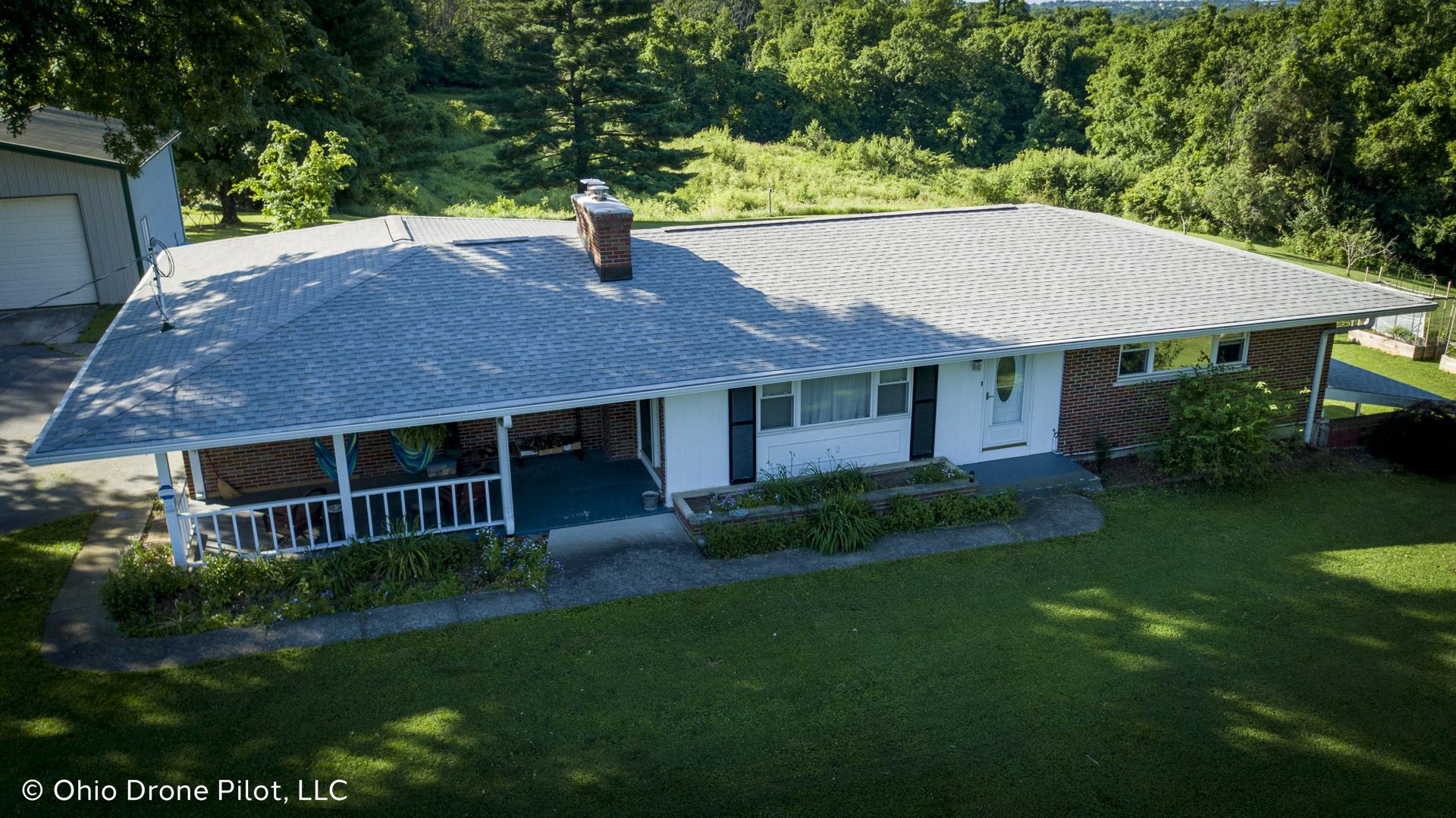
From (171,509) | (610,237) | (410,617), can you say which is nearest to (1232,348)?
(610,237)

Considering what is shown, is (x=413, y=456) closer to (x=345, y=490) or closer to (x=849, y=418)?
(x=345, y=490)

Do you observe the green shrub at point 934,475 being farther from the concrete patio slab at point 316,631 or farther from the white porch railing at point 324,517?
the concrete patio slab at point 316,631

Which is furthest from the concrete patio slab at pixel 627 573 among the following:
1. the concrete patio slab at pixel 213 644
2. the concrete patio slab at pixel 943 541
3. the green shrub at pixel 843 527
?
the concrete patio slab at pixel 213 644

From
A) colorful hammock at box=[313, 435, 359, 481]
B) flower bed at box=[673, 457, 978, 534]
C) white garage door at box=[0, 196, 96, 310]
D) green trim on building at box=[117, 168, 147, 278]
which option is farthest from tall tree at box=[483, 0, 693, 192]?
flower bed at box=[673, 457, 978, 534]

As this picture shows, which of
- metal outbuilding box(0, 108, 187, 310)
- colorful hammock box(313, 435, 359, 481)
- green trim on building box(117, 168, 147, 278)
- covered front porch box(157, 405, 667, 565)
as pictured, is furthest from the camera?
green trim on building box(117, 168, 147, 278)

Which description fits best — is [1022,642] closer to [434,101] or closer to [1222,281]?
[1222,281]

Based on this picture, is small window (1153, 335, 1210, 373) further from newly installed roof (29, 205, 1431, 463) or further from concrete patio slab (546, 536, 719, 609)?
concrete patio slab (546, 536, 719, 609)
